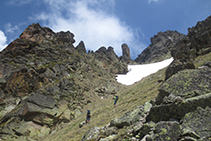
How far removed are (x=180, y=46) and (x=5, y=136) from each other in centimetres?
4252

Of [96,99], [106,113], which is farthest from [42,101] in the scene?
[96,99]

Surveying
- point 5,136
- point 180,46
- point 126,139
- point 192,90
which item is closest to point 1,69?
point 5,136

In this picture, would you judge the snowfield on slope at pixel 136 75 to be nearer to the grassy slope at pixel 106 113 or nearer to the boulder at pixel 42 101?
the grassy slope at pixel 106 113

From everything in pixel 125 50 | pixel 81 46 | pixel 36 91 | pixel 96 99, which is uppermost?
pixel 125 50

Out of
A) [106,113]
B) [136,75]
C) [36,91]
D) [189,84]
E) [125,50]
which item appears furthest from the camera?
[125,50]

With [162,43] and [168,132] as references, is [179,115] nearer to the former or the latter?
[168,132]

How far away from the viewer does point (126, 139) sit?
25.7 feet

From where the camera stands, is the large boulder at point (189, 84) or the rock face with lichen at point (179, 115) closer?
the rock face with lichen at point (179, 115)

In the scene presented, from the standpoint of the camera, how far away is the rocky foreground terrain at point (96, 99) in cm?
663

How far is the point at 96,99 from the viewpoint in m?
37.6

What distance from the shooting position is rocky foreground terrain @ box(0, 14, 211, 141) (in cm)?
663

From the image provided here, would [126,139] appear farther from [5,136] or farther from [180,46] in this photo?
[180,46]

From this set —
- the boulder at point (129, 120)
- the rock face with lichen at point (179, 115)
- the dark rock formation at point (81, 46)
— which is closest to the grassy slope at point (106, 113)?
the boulder at point (129, 120)

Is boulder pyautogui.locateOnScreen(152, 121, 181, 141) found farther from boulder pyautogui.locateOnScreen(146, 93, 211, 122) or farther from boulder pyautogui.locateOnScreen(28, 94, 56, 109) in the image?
boulder pyautogui.locateOnScreen(28, 94, 56, 109)
